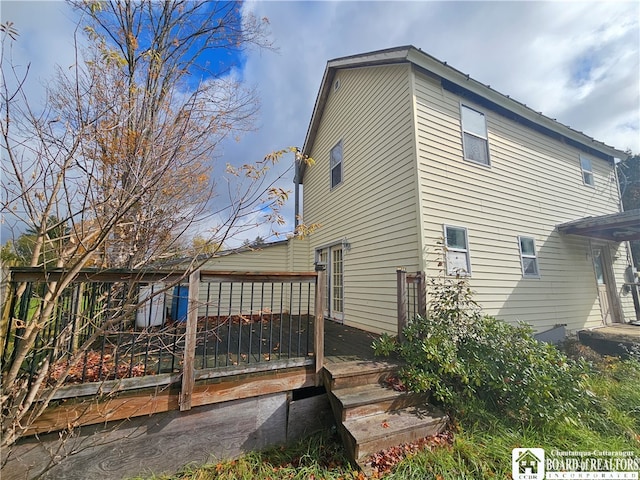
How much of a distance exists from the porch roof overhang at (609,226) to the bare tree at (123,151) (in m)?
7.92

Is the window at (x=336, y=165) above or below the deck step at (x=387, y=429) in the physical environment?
above

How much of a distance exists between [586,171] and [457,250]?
21.9 ft

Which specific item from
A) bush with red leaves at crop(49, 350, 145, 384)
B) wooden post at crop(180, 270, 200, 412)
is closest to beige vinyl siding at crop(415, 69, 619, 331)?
wooden post at crop(180, 270, 200, 412)

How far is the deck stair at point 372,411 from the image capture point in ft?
8.80

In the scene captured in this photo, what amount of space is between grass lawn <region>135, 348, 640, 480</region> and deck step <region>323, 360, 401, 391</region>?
660 mm

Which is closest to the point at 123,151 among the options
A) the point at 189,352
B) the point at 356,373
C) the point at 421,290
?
the point at 189,352

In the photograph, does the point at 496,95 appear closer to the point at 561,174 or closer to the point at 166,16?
the point at 561,174

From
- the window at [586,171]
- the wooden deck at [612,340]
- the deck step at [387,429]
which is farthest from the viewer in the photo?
the window at [586,171]

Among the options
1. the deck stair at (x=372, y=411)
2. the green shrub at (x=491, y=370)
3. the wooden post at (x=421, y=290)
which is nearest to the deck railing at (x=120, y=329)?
the deck stair at (x=372, y=411)

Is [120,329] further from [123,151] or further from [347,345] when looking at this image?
[347,345]

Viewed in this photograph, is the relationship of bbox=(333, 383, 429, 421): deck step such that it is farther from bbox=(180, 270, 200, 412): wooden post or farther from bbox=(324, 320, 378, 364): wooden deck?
bbox=(180, 270, 200, 412): wooden post

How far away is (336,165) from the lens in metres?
8.11

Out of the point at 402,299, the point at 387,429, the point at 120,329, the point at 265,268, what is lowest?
the point at 387,429

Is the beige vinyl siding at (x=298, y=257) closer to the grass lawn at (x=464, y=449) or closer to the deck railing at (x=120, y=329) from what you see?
the deck railing at (x=120, y=329)
